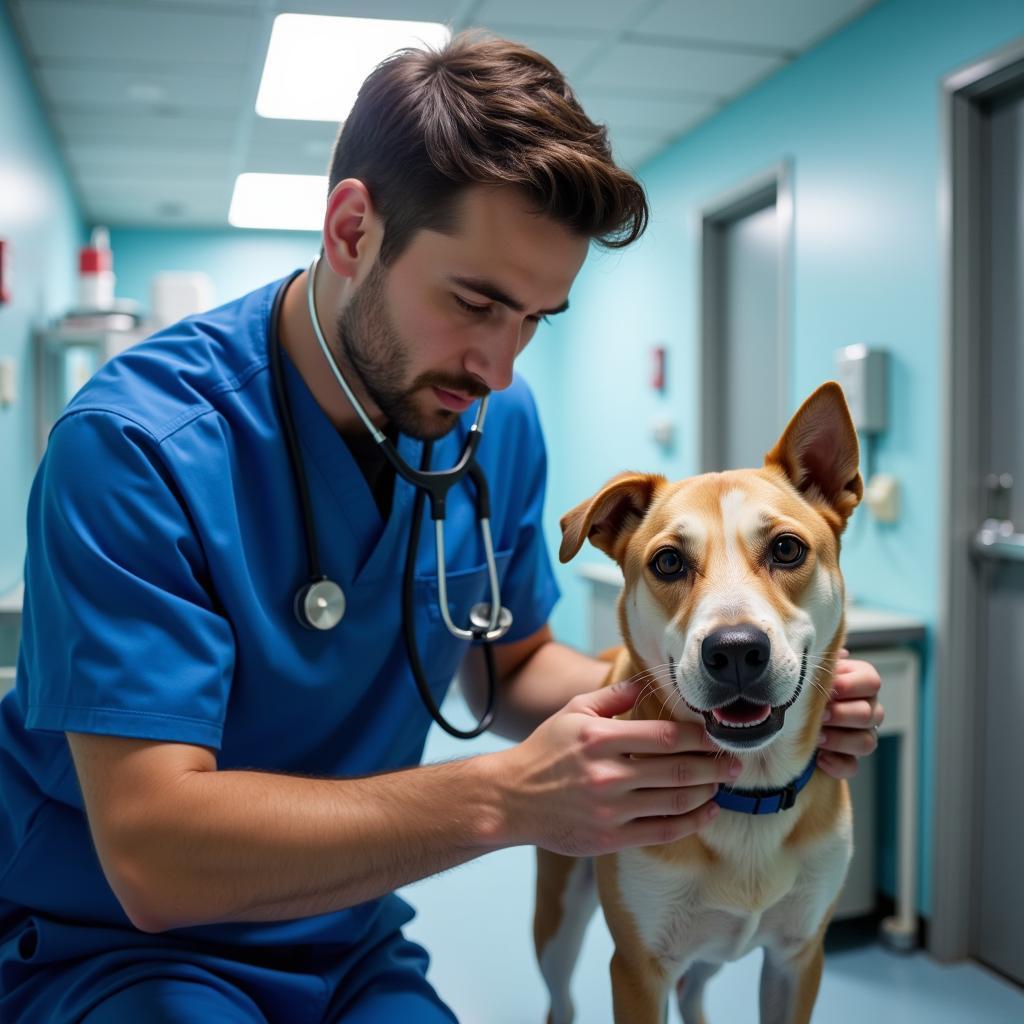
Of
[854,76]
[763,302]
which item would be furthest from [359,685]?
[763,302]

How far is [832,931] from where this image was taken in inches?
99.0

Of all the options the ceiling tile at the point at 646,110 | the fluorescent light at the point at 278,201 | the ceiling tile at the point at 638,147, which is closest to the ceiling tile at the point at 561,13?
the ceiling tile at the point at 646,110

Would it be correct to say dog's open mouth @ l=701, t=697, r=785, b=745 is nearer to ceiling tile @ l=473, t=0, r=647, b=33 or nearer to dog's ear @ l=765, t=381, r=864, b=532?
dog's ear @ l=765, t=381, r=864, b=532

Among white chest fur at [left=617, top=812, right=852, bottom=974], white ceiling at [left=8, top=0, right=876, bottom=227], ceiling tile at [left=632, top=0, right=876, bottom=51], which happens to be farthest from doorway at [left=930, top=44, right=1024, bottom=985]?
white chest fur at [left=617, top=812, right=852, bottom=974]

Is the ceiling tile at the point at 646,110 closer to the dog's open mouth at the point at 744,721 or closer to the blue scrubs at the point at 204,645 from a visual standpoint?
the blue scrubs at the point at 204,645

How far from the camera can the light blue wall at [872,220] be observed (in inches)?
95.8

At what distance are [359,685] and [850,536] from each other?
6.56 ft

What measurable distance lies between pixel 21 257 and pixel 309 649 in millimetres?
2579

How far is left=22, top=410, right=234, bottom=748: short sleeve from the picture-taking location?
91cm

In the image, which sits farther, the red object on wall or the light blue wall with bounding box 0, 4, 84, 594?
the red object on wall

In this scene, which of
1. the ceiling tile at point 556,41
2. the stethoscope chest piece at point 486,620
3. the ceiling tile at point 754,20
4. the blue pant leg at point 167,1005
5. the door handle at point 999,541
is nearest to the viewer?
the blue pant leg at point 167,1005

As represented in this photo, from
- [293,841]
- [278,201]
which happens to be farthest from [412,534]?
[278,201]

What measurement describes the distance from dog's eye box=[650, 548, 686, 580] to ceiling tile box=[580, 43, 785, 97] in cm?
254

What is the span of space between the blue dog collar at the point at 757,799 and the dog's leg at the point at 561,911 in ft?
1.26
